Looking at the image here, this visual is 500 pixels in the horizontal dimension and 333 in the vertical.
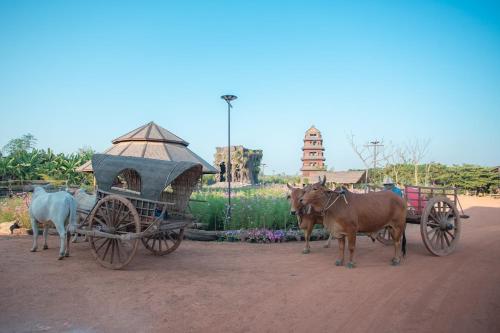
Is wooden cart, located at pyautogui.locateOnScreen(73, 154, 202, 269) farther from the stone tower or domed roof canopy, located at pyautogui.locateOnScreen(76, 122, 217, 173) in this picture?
the stone tower

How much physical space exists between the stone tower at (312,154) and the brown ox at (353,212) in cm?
3300

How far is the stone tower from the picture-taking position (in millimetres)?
39562

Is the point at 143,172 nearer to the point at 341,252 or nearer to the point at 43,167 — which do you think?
the point at 341,252

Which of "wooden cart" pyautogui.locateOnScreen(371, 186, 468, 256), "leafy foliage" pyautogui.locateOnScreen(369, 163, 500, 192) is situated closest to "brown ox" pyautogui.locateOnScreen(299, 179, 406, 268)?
"wooden cart" pyautogui.locateOnScreen(371, 186, 468, 256)

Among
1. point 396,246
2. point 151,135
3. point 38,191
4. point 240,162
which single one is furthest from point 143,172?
point 240,162

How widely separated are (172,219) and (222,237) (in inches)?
110

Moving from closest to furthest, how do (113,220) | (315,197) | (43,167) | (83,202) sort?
(113,220)
(315,197)
(83,202)
(43,167)

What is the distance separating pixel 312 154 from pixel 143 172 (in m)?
35.5

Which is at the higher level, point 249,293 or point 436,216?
point 436,216

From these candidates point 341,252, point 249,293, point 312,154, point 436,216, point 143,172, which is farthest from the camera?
point 312,154

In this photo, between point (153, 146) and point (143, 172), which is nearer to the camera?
point (143, 172)

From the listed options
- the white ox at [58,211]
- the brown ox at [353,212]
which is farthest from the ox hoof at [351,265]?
the white ox at [58,211]

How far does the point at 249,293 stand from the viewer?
4.75 meters

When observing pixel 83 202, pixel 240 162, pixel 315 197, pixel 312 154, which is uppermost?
pixel 312 154
